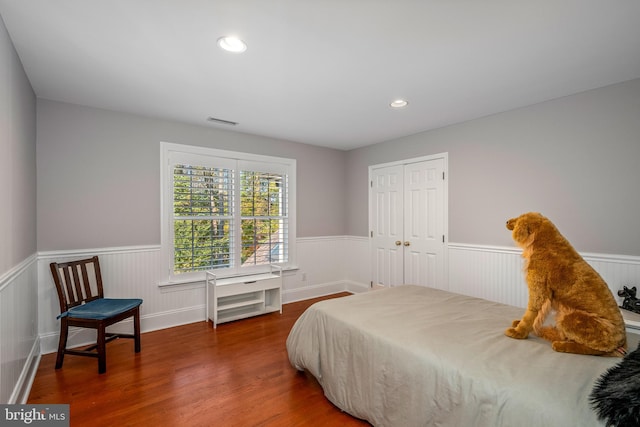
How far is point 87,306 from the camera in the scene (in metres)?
2.63

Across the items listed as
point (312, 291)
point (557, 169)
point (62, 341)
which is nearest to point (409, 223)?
point (557, 169)

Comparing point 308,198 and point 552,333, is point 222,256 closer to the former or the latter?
point 308,198

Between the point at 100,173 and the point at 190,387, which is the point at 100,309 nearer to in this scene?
A: the point at 190,387

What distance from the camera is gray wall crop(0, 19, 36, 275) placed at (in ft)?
5.68

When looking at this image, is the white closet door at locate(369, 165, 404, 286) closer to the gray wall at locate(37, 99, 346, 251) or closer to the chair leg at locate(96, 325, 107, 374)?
the gray wall at locate(37, 99, 346, 251)

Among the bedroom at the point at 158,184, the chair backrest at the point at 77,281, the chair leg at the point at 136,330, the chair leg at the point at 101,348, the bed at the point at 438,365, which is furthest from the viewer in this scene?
the chair leg at the point at 136,330

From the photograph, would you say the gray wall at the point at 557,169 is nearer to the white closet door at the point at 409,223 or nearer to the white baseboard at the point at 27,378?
the white closet door at the point at 409,223

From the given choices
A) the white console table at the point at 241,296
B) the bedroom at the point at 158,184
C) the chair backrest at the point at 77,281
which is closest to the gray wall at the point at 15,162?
the bedroom at the point at 158,184

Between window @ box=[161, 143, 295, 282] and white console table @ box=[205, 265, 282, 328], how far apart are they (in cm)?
23

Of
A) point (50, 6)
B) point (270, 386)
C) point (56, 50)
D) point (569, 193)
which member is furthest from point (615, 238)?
point (56, 50)

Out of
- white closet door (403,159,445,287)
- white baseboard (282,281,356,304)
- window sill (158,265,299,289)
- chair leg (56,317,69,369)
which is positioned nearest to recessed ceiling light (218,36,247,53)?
chair leg (56,317,69,369)

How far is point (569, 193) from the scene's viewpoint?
2.79 meters

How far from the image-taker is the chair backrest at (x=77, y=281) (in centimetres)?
257

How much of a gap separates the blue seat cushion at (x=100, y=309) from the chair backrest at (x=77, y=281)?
93 millimetres
